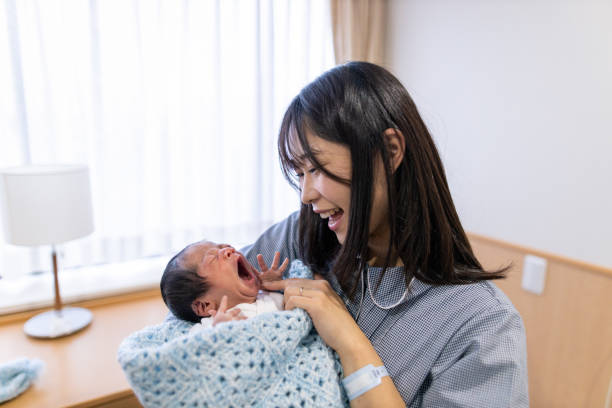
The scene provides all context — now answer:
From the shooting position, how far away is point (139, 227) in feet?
5.44

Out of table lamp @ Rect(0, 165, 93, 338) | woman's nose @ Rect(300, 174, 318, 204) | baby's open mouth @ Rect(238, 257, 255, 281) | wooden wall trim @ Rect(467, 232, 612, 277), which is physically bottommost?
wooden wall trim @ Rect(467, 232, 612, 277)

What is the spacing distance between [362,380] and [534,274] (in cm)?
113

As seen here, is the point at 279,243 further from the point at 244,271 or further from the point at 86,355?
the point at 86,355

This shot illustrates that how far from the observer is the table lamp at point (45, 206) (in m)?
1.18

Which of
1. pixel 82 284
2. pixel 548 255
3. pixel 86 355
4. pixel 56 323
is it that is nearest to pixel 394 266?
pixel 548 255

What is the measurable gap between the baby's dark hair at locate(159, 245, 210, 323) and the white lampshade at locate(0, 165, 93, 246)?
47 cm

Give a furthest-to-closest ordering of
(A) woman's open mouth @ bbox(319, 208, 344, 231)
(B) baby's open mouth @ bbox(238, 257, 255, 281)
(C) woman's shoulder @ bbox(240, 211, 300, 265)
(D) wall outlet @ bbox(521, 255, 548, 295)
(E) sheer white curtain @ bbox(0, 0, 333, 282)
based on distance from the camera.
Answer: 1. (D) wall outlet @ bbox(521, 255, 548, 295)
2. (E) sheer white curtain @ bbox(0, 0, 333, 282)
3. (C) woman's shoulder @ bbox(240, 211, 300, 265)
4. (B) baby's open mouth @ bbox(238, 257, 255, 281)
5. (A) woman's open mouth @ bbox(319, 208, 344, 231)

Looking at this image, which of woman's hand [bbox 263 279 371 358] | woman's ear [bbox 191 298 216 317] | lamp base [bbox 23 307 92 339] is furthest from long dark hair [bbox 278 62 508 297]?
lamp base [bbox 23 307 92 339]

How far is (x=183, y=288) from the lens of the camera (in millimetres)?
1026

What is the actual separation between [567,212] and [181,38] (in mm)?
1750

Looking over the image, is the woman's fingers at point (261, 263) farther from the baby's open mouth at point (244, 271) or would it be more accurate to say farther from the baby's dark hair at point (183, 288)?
the baby's dark hair at point (183, 288)

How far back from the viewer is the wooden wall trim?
1367 mm

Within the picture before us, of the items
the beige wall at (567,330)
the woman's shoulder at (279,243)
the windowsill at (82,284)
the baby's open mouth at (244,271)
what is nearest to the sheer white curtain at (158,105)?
the windowsill at (82,284)

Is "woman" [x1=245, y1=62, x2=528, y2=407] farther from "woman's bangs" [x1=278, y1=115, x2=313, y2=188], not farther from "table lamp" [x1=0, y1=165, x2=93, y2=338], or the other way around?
"table lamp" [x1=0, y1=165, x2=93, y2=338]
